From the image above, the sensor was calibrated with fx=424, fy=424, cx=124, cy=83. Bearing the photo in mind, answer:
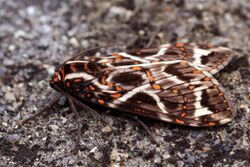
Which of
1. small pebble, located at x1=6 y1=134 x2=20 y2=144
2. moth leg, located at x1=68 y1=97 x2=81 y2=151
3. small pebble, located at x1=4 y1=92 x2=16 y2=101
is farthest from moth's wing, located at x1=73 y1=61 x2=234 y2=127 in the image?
small pebble, located at x1=4 y1=92 x2=16 y2=101

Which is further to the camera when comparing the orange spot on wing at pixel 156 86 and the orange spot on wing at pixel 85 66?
the orange spot on wing at pixel 85 66

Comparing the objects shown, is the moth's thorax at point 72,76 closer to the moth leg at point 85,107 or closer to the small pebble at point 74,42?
the moth leg at point 85,107

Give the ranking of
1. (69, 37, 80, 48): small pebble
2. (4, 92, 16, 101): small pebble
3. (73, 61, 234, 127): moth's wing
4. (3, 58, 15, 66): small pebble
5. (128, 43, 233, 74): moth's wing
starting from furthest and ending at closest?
1. (69, 37, 80, 48): small pebble
2. (3, 58, 15, 66): small pebble
3. (4, 92, 16, 101): small pebble
4. (128, 43, 233, 74): moth's wing
5. (73, 61, 234, 127): moth's wing

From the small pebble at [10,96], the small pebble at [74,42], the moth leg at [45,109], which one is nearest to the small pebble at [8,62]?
the small pebble at [10,96]

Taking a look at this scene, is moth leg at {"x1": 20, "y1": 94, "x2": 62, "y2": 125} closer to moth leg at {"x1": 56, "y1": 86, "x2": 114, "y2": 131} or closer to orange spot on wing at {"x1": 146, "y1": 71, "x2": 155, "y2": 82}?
moth leg at {"x1": 56, "y1": 86, "x2": 114, "y2": 131}

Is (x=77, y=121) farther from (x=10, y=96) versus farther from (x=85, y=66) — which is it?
(x=10, y=96)

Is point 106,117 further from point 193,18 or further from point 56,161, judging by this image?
point 193,18
